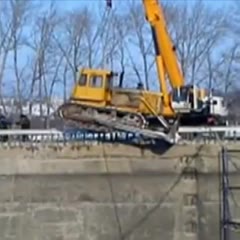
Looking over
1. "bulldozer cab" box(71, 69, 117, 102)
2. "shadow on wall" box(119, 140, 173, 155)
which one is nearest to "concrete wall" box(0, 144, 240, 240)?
"shadow on wall" box(119, 140, 173, 155)

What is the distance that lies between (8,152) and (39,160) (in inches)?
22.7

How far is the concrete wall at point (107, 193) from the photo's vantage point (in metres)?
16.6

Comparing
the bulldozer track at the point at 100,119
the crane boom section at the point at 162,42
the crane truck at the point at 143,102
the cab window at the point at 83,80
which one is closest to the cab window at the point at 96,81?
the crane truck at the point at 143,102

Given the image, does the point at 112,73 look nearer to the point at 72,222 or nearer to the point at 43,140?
the point at 43,140

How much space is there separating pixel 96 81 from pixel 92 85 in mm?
115

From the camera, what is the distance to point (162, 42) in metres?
19.5

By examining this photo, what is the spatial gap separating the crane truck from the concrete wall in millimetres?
813

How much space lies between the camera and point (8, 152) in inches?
661

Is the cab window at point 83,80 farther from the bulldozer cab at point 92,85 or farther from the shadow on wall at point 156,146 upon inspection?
the shadow on wall at point 156,146

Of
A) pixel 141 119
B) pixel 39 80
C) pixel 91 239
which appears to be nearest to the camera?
pixel 91 239

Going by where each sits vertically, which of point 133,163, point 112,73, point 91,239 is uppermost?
point 112,73

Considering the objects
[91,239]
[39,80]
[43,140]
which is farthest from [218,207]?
[39,80]

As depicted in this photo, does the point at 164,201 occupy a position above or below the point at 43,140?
below

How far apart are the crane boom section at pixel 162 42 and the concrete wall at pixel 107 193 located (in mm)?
3044
